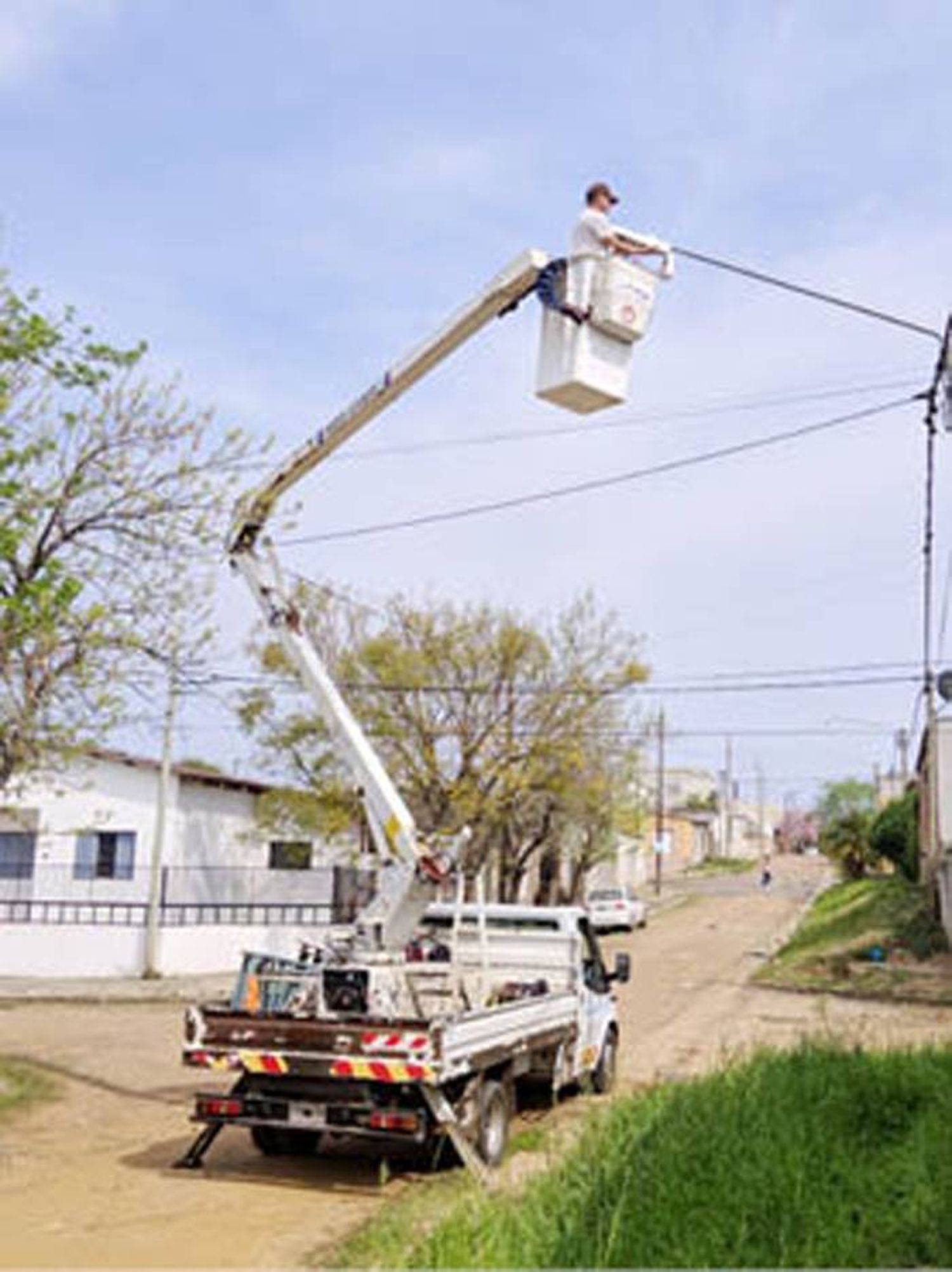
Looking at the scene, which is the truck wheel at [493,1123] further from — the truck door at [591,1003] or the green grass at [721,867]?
the green grass at [721,867]

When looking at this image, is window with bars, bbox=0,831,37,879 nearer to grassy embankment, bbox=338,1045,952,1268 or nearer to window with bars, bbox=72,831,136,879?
window with bars, bbox=72,831,136,879

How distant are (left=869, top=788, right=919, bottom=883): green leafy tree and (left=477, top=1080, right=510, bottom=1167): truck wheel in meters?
28.9

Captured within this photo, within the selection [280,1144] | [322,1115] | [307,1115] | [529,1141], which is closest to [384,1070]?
[322,1115]

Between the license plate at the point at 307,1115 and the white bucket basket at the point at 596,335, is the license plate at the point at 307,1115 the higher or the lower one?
the lower one

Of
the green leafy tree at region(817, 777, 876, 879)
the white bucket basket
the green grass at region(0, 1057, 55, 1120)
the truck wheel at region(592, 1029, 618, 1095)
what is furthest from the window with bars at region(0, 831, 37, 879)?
the green leafy tree at region(817, 777, 876, 879)

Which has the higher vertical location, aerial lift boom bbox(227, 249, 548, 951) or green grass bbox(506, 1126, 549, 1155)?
aerial lift boom bbox(227, 249, 548, 951)

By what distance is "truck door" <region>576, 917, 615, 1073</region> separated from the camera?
1253 cm

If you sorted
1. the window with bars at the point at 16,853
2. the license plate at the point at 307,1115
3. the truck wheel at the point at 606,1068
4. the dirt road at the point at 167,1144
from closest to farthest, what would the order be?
the dirt road at the point at 167,1144, the license plate at the point at 307,1115, the truck wheel at the point at 606,1068, the window with bars at the point at 16,853

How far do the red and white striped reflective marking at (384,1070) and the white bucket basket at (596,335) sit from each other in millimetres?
4391

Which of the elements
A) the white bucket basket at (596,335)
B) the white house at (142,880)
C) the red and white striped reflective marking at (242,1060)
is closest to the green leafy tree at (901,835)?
the white house at (142,880)

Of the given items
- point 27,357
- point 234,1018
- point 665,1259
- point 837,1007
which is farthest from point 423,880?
point 837,1007

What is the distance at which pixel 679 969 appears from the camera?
3009 centimetres

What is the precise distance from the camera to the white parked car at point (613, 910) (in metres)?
42.3

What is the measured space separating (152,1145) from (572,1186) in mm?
4752
